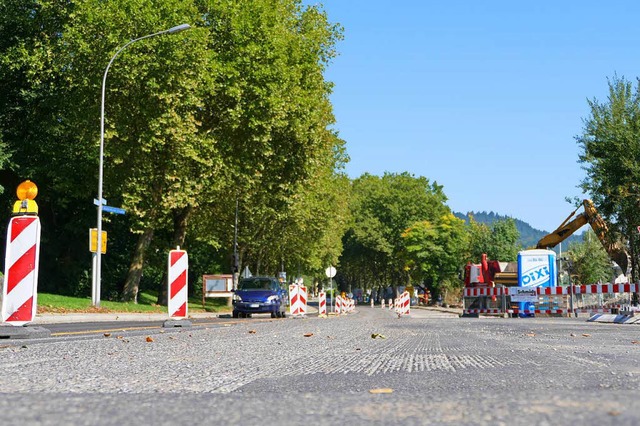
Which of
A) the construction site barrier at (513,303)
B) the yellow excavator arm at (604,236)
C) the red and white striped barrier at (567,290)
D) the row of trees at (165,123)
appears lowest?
the construction site barrier at (513,303)

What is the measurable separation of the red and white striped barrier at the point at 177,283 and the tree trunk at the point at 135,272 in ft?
64.9

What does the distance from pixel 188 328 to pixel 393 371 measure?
1063 centimetres

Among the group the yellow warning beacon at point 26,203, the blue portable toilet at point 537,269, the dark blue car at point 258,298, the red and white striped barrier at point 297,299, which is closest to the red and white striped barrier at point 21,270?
the yellow warning beacon at point 26,203

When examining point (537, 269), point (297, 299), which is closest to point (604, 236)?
point (537, 269)

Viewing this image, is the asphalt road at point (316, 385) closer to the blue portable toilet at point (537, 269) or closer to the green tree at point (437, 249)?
the blue portable toilet at point (537, 269)

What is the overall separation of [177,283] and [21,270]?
5276 millimetres

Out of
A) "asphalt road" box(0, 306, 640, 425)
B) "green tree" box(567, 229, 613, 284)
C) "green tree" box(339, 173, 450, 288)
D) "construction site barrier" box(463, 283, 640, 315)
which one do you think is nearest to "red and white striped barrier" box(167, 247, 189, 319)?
"asphalt road" box(0, 306, 640, 425)

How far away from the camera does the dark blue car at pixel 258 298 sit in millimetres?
31469

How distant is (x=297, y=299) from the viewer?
3347cm

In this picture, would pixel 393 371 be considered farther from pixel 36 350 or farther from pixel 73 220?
pixel 73 220

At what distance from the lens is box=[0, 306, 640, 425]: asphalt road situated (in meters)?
3.46

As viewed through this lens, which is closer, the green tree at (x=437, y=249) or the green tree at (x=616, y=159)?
the green tree at (x=616, y=159)

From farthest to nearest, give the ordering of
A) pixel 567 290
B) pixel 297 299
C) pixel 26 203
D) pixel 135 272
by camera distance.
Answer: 1. pixel 135 272
2. pixel 297 299
3. pixel 567 290
4. pixel 26 203

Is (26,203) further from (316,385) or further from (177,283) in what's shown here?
(316,385)
